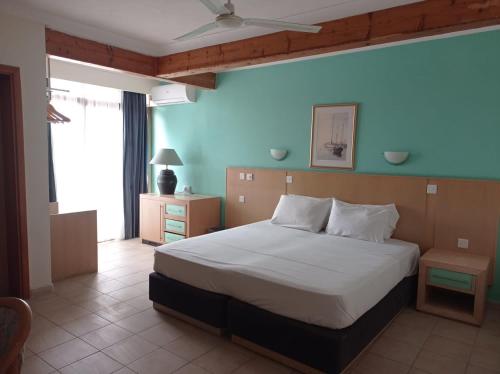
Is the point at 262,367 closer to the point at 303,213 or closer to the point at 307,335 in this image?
the point at 307,335

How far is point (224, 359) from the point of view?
251 centimetres

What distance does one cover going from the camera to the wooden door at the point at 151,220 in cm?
533

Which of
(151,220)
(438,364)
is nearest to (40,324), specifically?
(151,220)

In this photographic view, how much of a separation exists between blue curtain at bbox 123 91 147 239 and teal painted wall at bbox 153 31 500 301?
1.06 meters

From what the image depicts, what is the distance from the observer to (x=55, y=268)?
3.93 meters

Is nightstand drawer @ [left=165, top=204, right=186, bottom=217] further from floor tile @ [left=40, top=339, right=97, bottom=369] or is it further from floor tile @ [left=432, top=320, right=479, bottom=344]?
floor tile @ [left=432, top=320, right=479, bottom=344]

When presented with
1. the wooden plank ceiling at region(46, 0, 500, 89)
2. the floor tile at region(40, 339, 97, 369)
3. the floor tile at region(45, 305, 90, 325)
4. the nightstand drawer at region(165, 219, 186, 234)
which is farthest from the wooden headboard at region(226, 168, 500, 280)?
the floor tile at region(40, 339, 97, 369)

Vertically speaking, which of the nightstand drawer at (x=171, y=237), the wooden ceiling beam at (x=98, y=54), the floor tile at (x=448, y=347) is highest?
the wooden ceiling beam at (x=98, y=54)

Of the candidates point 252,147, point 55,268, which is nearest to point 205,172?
point 252,147

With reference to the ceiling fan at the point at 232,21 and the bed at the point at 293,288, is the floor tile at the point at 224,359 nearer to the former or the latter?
the bed at the point at 293,288

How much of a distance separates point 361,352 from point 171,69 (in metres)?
3.63

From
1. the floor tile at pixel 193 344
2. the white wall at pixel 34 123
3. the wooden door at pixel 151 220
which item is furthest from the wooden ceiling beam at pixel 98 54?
the floor tile at pixel 193 344

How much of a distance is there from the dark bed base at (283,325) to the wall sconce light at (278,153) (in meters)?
2.10

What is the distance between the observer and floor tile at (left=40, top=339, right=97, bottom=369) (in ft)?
7.98
